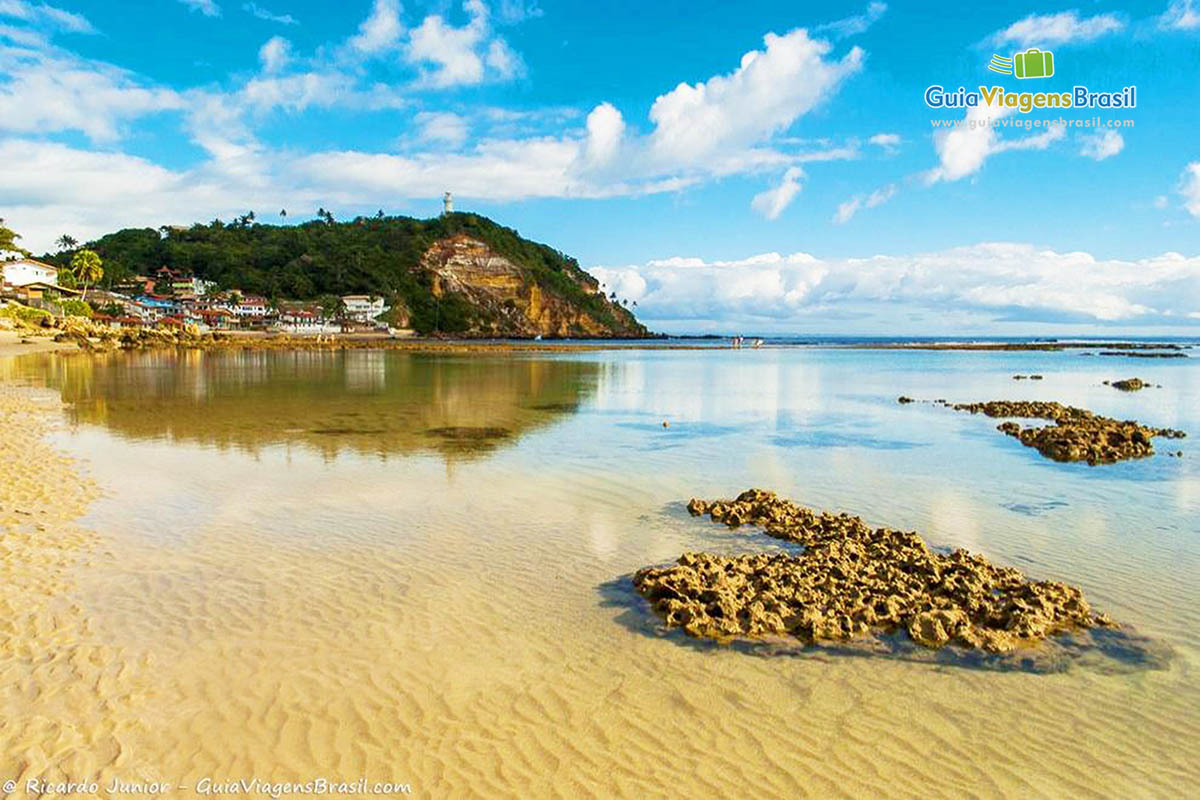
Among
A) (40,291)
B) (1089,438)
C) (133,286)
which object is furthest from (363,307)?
(1089,438)

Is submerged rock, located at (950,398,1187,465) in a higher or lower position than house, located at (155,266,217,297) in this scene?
lower

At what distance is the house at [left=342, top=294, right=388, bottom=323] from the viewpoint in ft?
502

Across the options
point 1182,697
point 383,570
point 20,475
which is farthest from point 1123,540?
point 20,475

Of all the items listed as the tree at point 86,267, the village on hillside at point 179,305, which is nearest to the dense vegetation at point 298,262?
the village on hillside at point 179,305

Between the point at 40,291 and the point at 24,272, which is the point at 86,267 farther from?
the point at 40,291

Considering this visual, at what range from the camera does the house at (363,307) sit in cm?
15312

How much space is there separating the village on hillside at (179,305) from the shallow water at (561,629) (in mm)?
100047

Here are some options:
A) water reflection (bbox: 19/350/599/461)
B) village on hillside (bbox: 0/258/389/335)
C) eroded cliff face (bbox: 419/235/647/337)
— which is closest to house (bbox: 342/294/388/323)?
village on hillside (bbox: 0/258/389/335)

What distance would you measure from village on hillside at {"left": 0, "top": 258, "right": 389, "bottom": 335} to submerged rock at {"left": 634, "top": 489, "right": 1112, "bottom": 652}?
115 metres

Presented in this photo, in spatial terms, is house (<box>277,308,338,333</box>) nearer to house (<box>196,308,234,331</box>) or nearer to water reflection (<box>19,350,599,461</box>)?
house (<box>196,308,234,331</box>)

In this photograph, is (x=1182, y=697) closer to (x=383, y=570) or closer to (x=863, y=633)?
(x=863, y=633)

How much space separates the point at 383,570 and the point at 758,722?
574 cm

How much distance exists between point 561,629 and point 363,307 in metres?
159

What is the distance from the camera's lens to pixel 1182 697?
6469 millimetres
